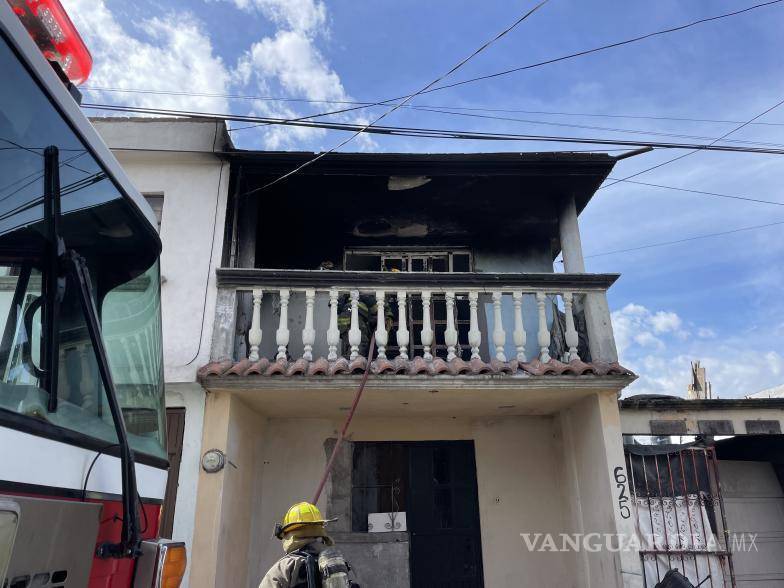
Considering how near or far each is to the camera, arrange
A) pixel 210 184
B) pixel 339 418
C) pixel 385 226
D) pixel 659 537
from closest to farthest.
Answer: pixel 659 537, pixel 210 184, pixel 339 418, pixel 385 226

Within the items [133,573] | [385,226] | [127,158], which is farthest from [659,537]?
[127,158]

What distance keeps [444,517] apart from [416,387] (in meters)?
2.18

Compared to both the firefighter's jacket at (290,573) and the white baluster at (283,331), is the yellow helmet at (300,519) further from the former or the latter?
the white baluster at (283,331)

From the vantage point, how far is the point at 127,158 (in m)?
6.37

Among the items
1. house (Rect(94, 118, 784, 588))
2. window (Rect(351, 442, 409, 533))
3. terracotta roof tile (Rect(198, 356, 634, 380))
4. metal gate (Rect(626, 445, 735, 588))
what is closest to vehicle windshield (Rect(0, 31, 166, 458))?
terracotta roof tile (Rect(198, 356, 634, 380))

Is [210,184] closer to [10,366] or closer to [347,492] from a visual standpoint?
[347,492]

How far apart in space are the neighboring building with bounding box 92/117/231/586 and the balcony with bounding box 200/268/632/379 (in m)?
0.27

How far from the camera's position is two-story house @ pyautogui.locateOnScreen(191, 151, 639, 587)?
5332mm

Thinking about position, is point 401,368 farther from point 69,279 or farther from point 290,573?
point 69,279

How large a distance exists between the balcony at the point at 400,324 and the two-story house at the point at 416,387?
22 mm

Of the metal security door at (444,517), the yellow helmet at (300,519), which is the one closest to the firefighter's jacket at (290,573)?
the yellow helmet at (300,519)

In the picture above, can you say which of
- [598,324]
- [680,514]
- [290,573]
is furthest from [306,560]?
[680,514]

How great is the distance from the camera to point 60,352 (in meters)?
1.60

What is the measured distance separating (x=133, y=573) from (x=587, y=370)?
452 cm
